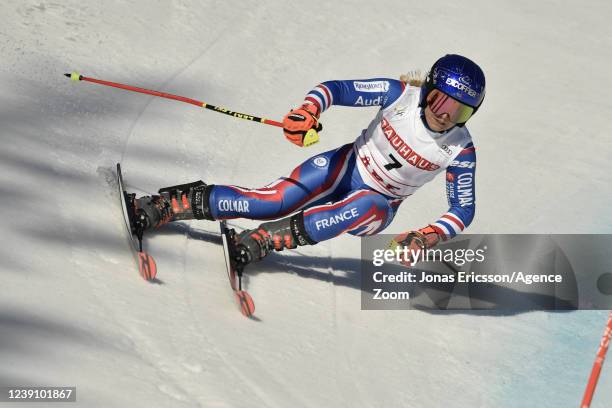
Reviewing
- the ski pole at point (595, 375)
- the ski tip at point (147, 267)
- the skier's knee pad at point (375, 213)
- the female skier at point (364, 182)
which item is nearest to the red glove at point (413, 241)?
the female skier at point (364, 182)

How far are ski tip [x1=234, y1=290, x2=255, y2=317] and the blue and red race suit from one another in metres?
0.62

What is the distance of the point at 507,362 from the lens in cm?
786

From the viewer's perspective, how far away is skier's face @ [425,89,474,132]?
726 centimetres

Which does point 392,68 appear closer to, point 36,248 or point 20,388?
point 36,248

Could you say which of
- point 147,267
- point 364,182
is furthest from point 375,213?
point 147,267

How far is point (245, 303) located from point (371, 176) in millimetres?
1245

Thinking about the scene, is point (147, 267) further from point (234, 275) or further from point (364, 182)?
point (364, 182)

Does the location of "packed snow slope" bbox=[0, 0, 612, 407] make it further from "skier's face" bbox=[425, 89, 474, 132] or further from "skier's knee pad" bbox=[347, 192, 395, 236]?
"skier's face" bbox=[425, 89, 474, 132]

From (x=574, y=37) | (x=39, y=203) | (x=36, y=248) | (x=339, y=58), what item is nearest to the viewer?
(x=36, y=248)

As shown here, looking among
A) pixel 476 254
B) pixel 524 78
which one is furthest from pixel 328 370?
pixel 524 78

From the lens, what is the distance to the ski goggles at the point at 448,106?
7246 millimetres

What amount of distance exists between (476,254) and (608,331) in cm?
315

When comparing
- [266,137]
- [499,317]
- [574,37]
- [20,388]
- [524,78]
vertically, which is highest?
[574,37]

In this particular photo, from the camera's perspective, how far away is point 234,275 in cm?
742
